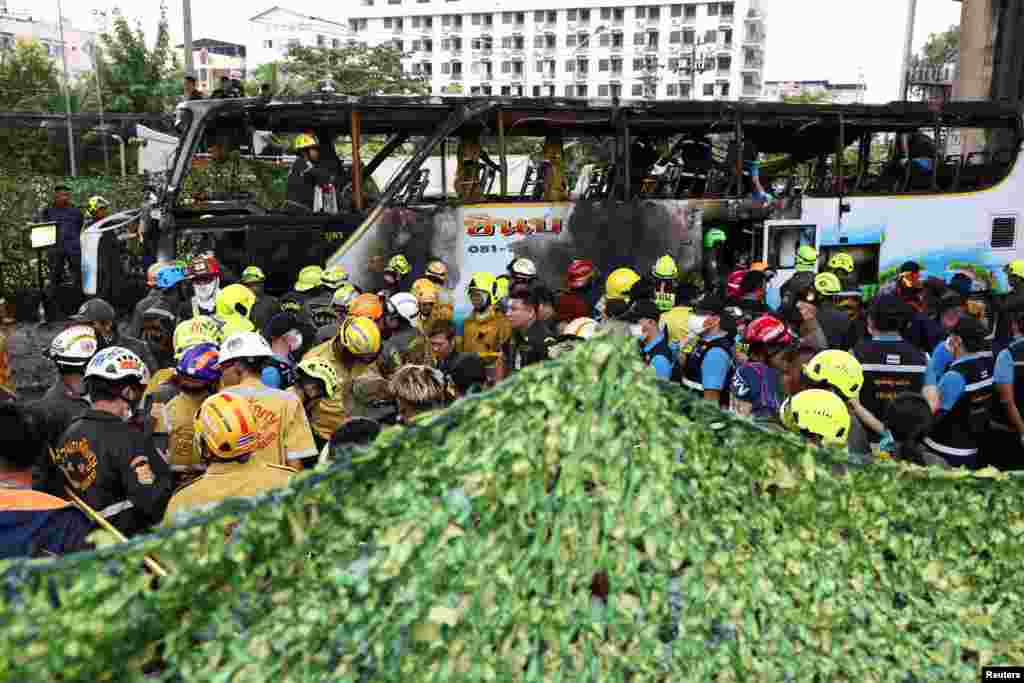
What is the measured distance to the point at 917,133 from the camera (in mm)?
11891

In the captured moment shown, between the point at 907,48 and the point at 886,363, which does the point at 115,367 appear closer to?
the point at 886,363

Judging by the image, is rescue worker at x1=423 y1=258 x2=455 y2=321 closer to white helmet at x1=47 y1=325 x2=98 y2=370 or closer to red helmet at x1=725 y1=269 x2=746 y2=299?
red helmet at x1=725 y1=269 x2=746 y2=299

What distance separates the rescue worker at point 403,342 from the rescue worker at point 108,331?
1668 mm

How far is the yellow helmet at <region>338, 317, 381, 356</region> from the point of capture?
5395mm

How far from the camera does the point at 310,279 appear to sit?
8.70 meters

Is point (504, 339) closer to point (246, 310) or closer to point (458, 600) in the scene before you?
point (246, 310)

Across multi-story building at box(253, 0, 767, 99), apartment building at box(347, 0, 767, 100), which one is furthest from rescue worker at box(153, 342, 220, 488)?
apartment building at box(347, 0, 767, 100)

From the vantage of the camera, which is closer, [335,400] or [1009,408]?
[335,400]

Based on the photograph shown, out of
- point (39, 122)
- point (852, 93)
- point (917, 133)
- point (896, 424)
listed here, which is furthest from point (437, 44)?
point (896, 424)

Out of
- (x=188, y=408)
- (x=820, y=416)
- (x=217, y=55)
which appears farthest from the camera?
(x=217, y=55)

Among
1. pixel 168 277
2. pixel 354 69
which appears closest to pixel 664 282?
pixel 168 277

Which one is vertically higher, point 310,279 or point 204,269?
point 204,269

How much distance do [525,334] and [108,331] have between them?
3274 mm

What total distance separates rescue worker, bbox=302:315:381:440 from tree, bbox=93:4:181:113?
25.0m
